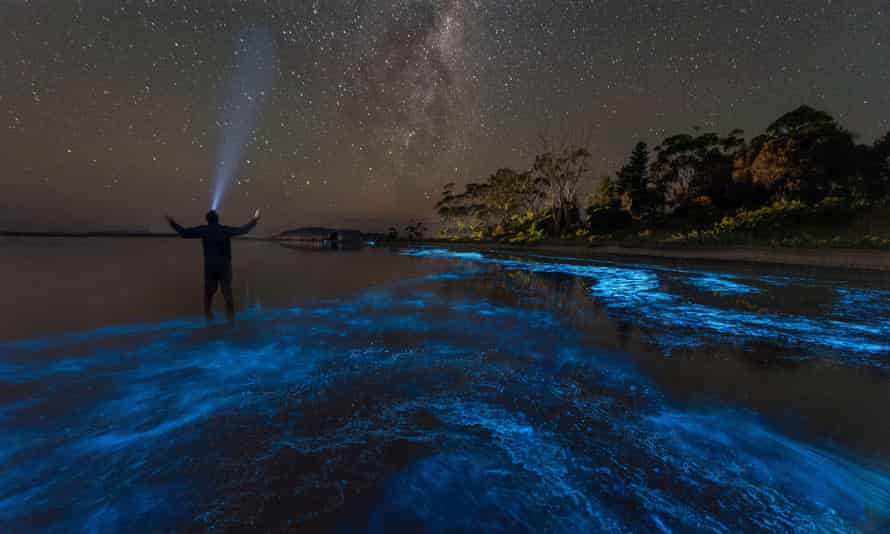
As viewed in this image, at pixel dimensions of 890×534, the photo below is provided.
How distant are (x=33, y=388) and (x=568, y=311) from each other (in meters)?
8.52

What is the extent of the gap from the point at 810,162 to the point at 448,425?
3829 cm

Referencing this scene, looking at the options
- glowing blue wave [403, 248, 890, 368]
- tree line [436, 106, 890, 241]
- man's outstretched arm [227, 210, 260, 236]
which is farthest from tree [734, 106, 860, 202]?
man's outstretched arm [227, 210, 260, 236]

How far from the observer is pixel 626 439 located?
109 inches

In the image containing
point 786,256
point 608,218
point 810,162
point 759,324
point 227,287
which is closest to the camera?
point 759,324

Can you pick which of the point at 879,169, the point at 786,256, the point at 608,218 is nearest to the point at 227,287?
the point at 786,256

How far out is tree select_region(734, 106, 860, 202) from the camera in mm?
26766

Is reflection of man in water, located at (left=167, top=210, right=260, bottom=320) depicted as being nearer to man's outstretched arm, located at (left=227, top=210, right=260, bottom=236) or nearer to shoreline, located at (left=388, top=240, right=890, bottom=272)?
man's outstretched arm, located at (left=227, top=210, right=260, bottom=236)

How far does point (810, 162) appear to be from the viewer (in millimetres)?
26672

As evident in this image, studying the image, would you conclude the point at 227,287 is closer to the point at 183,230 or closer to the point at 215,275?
the point at 215,275

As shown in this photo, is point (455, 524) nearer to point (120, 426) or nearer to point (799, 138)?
point (120, 426)

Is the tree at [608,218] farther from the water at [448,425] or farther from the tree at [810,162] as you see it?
the water at [448,425]

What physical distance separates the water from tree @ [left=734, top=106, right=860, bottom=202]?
29493 millimetres

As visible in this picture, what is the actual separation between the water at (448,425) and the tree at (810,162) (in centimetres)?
2949

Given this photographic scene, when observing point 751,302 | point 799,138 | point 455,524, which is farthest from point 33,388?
point 799,138
